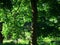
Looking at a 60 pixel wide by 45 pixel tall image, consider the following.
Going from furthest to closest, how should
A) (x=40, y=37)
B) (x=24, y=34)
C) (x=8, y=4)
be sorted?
1. (x=24, y=34)
2. (x=40, y=37)
3. (x=8, y=4)

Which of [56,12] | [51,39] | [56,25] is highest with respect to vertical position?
[56,12]

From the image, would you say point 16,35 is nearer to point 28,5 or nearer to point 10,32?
point 10,32

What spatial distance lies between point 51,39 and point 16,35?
2590 millimetres

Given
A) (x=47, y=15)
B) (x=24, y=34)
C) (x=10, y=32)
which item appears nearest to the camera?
(x=47, y=15)

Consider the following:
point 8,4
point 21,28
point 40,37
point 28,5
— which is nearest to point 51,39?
point 40,37

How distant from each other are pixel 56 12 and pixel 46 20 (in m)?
2.90

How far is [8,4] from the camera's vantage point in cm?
1225

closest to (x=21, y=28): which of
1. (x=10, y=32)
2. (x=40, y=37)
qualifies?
(x=10, y=32)

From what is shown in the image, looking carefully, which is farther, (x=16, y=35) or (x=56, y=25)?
(x=16, y=35)

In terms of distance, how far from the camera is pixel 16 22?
17297 millimetres

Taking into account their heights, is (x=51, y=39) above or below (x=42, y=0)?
below

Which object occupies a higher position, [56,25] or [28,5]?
[28,5]

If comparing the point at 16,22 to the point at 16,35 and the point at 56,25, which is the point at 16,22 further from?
the point at 56,25

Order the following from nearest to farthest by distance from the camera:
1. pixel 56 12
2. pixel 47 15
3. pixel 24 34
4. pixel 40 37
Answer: pixel 56 12 < pixel 47 15 < pixel 40 37 < pixel 24 34
